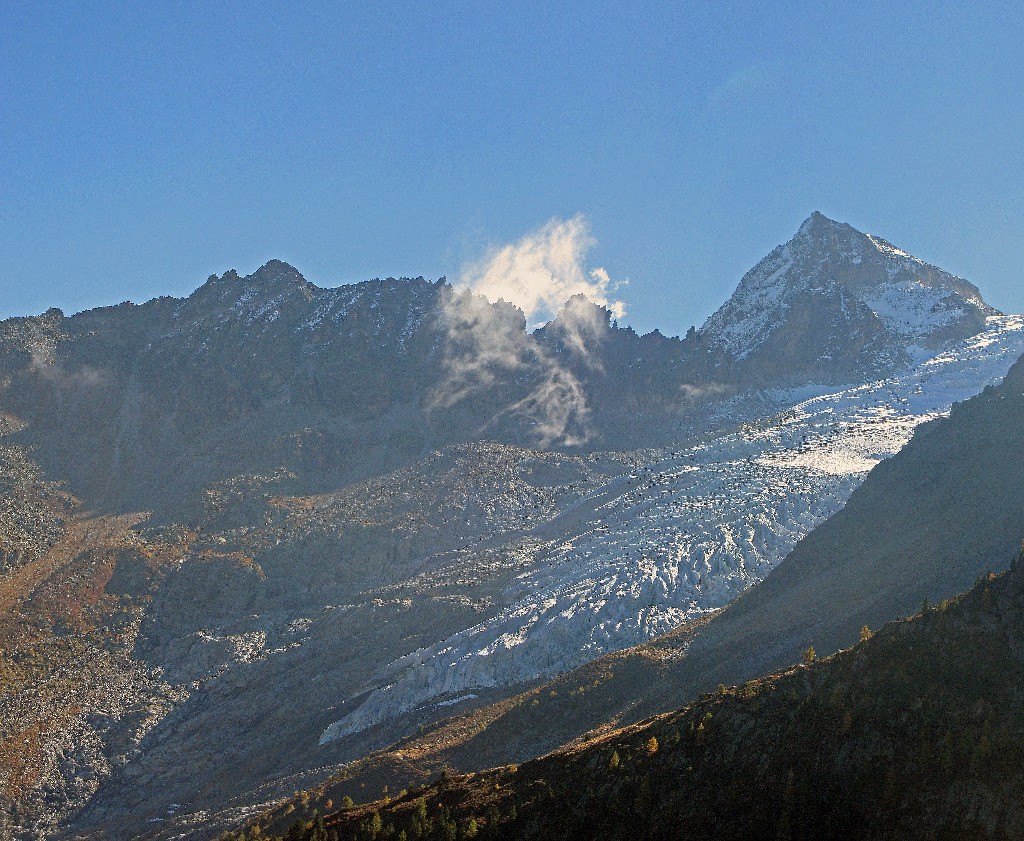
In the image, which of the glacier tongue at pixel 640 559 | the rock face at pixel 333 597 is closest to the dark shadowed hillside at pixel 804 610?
the rock face at pixel 333 597

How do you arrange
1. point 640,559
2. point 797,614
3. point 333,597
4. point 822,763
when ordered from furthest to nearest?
1. point 333,597
2. point 640,559
3. point 797,614
4. point 822,763

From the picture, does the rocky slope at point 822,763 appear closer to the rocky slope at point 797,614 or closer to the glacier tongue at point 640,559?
the rocky slope at point 797,614

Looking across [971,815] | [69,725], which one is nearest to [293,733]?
[69,725]

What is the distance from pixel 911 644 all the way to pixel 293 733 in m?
77.6

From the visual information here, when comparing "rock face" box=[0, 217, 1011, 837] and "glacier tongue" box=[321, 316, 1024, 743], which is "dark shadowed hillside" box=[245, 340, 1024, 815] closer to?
"rock face" box=[0, 217, 1011, 837]

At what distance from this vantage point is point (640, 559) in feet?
412

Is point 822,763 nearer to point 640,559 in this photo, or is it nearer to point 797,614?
point 797,614

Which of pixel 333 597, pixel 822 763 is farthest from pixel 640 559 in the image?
pixel 822 763

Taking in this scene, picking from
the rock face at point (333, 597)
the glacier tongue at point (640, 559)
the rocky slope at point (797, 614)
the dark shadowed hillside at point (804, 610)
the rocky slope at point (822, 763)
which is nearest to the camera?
the rocky slope at point (822, 763)

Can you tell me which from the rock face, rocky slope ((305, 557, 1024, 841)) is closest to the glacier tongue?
the rock face

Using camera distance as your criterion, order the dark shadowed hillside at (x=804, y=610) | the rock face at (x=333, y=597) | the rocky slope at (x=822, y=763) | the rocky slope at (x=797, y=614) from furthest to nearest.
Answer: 1. the rock face at (x=333, y=597)
2. the dark shadowed hillside at (x=804, y=610)
3. the rocky slope at (x=797, y=614)
4. the rocky slope at (x=822, y=763)

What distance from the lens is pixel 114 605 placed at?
144250 mm

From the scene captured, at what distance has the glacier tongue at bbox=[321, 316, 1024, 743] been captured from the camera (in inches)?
4080

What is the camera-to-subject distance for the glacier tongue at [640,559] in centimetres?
10362
